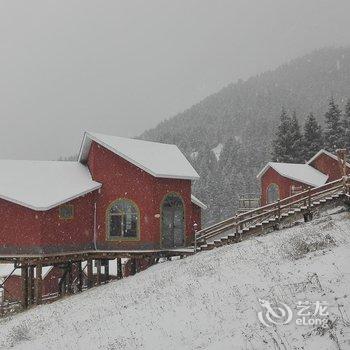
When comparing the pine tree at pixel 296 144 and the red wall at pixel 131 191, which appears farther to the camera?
the pine tree at pixel 296 144

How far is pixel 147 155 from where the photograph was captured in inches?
1065

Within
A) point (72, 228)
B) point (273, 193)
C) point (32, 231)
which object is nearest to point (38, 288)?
point (32, 231)

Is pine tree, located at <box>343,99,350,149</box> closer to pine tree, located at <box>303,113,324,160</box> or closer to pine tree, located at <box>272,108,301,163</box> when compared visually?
pine tree, located at <box>303,113,324,160</box>

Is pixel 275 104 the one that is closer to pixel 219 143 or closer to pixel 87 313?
pixel 219 143

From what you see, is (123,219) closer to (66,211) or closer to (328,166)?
(66,211)

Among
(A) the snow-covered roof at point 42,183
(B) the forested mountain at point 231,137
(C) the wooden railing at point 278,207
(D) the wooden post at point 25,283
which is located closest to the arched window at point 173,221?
(C) the wooden railing at point 278,207

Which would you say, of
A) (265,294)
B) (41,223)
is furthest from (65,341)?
(41,223)

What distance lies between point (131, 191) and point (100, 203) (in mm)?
2122

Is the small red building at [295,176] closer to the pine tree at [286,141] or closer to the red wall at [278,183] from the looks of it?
the red wall at [278,183]

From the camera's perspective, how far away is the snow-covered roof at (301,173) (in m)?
39.1

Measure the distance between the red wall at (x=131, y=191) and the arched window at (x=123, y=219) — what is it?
0.28 m

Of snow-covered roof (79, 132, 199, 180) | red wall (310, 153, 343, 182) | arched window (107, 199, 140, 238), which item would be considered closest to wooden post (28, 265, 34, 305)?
arched window (107, 199, 140, 238)

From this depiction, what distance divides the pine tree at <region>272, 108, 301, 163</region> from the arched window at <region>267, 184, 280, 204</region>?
54.4 ft

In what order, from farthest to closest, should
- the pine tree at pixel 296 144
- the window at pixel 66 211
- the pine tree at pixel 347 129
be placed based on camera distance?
the pine tree at pixel 296 144 < the pine tree at pixel 347 129 < the window at pixel 66 211
